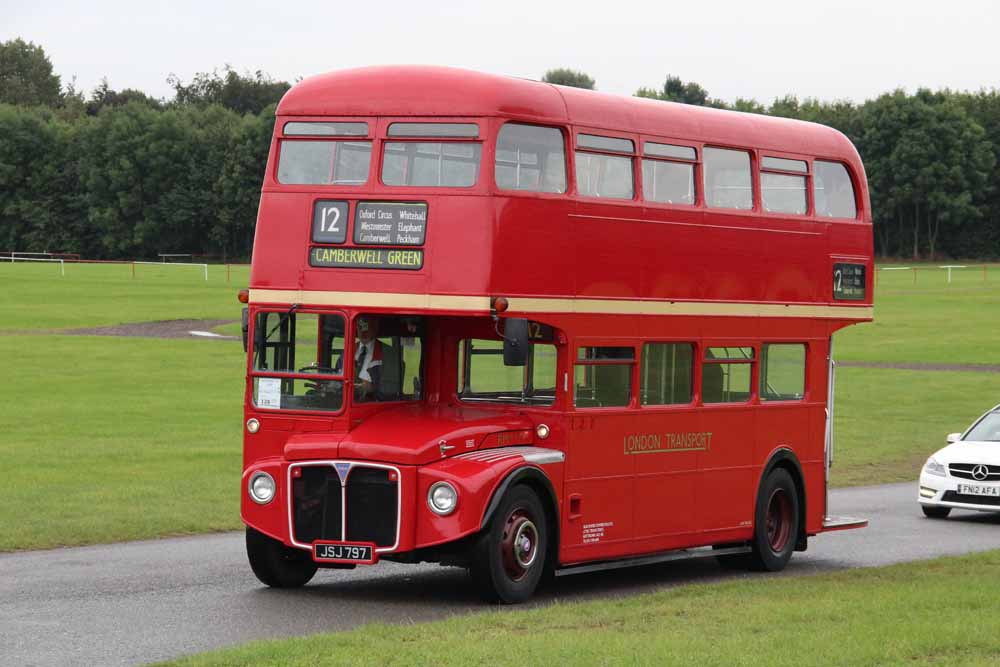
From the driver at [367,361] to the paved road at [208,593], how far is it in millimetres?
1660

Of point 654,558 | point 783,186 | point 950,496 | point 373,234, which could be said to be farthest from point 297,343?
point 950,496

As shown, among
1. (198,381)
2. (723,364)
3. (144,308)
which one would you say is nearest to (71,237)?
(144,308)

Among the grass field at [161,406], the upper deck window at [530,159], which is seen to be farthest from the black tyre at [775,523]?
the grass field at [161,406]

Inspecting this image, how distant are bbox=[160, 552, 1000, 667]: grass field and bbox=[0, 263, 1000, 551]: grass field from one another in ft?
24.0

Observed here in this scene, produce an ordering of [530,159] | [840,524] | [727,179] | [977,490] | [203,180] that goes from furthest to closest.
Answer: [203,180] < [977,490] < [840,524] < [727,179] < [530,159]

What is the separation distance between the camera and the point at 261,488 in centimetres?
1402

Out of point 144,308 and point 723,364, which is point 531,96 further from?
point 144,308

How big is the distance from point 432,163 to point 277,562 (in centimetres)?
352

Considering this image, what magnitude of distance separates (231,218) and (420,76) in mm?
106146

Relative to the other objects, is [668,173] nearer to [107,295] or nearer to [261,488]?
[261,488]

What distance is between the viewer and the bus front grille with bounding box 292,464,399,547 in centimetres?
1354

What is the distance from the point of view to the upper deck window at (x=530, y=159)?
45.8ft

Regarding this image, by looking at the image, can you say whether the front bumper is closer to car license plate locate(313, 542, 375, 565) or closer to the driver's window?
the driver's window

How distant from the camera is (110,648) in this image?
37.2ft
